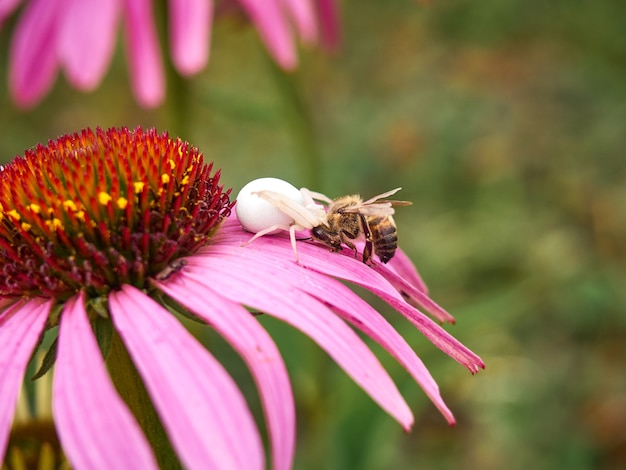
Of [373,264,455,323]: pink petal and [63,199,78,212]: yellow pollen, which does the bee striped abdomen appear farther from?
[63,199,78,212]: yellow pollen

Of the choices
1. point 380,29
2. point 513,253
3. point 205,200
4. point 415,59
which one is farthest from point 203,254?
point 380,29

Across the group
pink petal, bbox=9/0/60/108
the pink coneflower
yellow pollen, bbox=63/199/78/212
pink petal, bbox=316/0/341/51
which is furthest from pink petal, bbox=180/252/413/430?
pink petal, bbox=316/0/341/51

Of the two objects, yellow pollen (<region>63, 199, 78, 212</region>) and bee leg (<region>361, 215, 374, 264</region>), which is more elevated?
yellow pollen (<region>63, 199, 78, 212</region>)

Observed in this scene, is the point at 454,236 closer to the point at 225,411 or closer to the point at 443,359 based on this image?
the point at 443,359

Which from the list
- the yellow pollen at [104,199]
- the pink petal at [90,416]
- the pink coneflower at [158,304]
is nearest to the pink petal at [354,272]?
the pink coneflower at [158,304]

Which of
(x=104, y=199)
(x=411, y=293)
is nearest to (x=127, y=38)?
(x=104, y=199)

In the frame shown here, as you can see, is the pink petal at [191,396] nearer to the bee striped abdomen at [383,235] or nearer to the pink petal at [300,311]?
the pink petal at [300,311]

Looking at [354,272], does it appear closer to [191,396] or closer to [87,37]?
[191,396]
